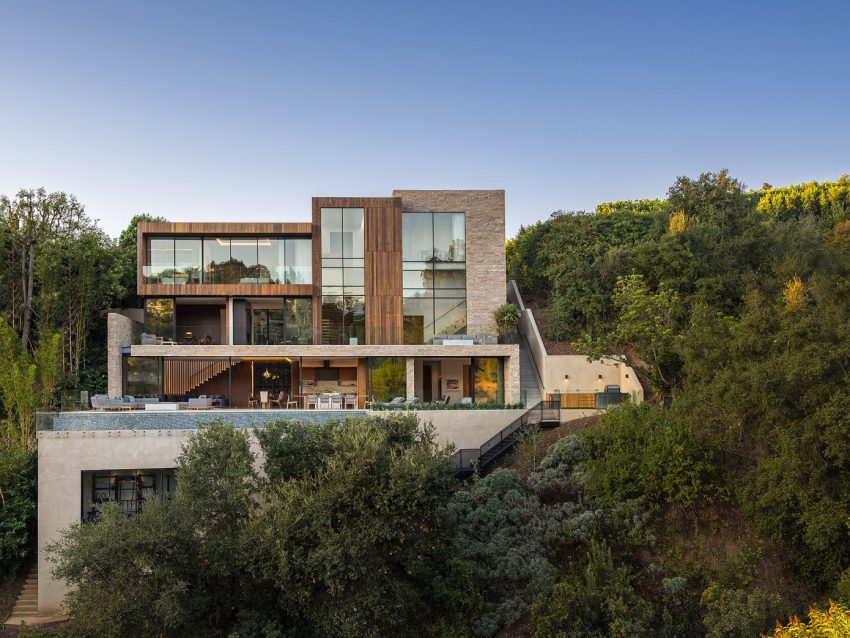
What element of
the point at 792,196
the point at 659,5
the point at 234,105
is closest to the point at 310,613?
the point at 234,105

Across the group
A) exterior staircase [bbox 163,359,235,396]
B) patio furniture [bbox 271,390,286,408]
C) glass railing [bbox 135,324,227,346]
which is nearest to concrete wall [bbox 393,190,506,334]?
patio furniture [bbox 271,390,286,408]

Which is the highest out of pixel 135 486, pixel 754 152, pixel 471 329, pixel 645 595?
pixel 754 152

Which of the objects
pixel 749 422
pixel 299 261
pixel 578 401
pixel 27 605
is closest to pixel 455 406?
pixel 578 401

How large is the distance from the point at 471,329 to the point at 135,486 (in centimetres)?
1492

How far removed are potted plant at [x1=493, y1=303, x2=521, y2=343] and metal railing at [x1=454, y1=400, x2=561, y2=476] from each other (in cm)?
510

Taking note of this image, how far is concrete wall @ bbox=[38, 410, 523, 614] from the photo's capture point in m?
18.9

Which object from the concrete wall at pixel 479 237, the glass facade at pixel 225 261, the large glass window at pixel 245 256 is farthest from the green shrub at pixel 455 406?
the large glass window at pixel 245 256

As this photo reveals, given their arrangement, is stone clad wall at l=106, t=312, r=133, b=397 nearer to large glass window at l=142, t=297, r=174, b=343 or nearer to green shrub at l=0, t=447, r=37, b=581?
large glass window at l=142, t=297, r=174, b=343

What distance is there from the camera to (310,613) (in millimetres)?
13883

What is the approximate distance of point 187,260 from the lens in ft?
96.5

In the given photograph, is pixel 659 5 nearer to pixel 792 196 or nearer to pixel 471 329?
pixel 471 329

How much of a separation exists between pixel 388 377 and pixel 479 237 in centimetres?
744

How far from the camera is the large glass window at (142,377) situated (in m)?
28.8

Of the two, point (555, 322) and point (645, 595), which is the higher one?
point (555, 322)
